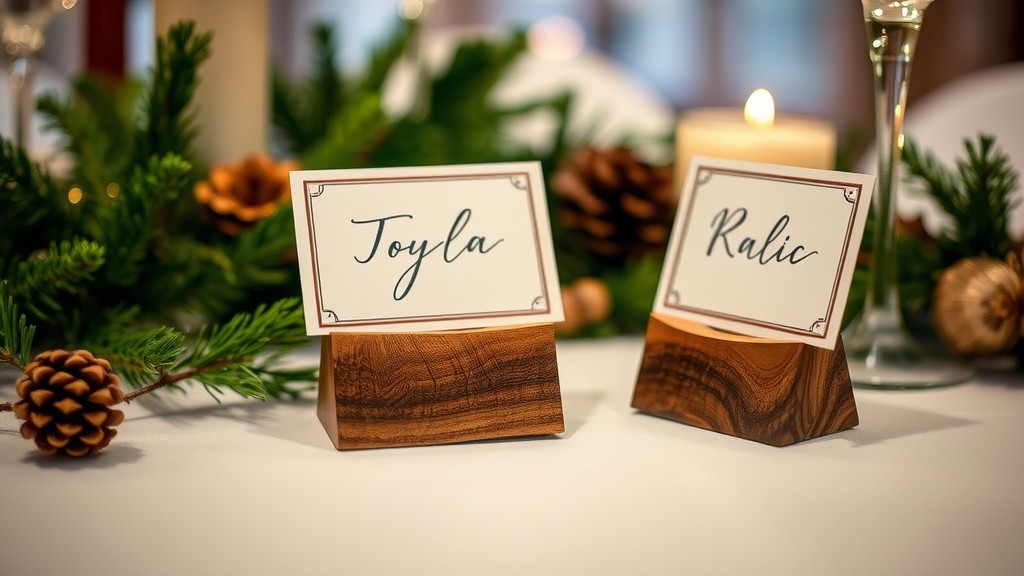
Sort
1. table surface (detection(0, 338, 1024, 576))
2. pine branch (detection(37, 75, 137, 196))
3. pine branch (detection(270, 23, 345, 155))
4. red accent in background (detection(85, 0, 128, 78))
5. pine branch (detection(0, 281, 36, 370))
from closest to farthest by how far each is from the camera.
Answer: table surface (detection(0, 338, 1024, 576))
pine branch (detection(0, 281, 36, 370))
pine branch (detection(37, 75, 137, 196))
pine branch (detection(270, 23, 345, 155))
red accent in background (detection(85, 0, 128, 78))

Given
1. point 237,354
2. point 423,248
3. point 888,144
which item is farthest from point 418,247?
point 888,144

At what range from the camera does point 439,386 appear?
0.62m

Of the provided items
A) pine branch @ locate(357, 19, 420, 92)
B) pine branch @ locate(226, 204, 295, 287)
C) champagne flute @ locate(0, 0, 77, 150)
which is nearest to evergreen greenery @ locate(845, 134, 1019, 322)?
pine branch @ locate(226, 204, 295, 287)

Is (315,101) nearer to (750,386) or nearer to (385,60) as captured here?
(385,60)

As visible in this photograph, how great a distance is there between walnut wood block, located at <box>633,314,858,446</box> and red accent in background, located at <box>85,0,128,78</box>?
1.37 metres

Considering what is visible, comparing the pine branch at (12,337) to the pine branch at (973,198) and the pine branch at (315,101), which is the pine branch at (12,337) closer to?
the pine branch at (315,101)

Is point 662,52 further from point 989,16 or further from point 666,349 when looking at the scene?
point 666,349

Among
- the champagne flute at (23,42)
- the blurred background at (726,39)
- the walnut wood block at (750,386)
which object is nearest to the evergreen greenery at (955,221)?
the walnut wood block at (750,386)

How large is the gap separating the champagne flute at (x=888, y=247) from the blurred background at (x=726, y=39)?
287 centimetres

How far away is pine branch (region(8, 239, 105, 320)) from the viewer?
65 centimetres

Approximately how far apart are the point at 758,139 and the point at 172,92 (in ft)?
1.83

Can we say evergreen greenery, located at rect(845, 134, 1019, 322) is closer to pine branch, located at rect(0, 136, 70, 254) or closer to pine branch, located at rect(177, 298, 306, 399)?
pine branch, located at rect(177, 298, 306, 399)

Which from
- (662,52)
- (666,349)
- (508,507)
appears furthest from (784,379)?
(662,52)

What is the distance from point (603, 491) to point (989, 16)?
138 inches
